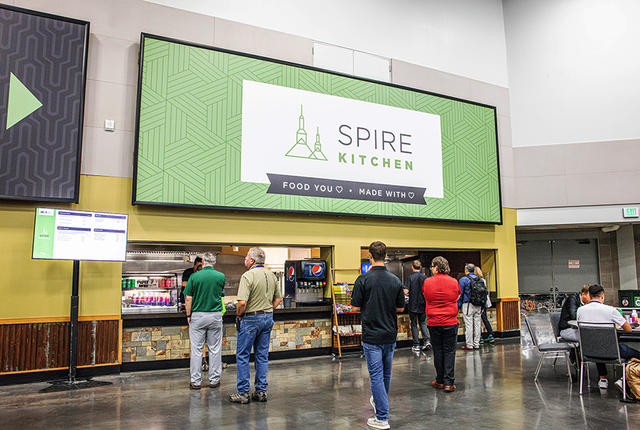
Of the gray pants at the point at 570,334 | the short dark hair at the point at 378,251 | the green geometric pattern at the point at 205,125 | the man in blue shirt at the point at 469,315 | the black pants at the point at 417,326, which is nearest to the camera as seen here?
the short dark hair at the point at 378,251

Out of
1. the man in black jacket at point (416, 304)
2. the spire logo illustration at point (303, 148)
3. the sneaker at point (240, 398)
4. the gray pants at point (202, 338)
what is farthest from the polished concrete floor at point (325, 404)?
the spire logo illustration at point (303, 148)

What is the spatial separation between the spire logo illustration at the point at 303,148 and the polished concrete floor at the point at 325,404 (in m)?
3.42

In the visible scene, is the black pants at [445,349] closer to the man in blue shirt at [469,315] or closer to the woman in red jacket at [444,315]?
the woman in red jacket at [444,315]

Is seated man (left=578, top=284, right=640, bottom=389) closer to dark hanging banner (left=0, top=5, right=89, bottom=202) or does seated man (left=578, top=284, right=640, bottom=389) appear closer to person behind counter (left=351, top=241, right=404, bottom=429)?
person behind counter (left=351, top=241, right=404, bottom=429)

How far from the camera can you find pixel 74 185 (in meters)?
6.16

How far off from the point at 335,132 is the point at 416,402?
4785 mm

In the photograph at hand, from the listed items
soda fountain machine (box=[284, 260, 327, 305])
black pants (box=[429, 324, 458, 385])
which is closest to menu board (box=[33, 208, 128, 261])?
soda fountain machine (box=[284, 260, 327, 305])

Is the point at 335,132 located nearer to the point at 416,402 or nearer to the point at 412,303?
the point at 412,303

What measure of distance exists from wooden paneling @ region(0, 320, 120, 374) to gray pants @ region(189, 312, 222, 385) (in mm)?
1587

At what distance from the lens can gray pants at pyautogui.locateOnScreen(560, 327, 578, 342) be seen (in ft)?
18.2

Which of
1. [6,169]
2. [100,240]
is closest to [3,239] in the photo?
[6,169]

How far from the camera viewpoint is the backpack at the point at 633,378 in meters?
4.68

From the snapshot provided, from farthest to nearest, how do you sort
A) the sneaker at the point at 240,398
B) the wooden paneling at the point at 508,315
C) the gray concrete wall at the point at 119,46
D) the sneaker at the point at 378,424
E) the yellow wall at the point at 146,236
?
the wooden paneling at the point at 508,315 → the gray concrete wall at the point at 119,46 → the yellow wall at the point at 146,236 → the sneaker at the point at 240,398 → the sneaker at the point at 378,424

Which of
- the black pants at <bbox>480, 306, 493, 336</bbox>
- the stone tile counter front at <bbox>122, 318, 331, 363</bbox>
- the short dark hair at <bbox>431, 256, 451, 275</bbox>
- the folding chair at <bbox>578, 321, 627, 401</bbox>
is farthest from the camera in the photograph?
the black pants at <bbox>480, 306, 493, 336</bbox>
